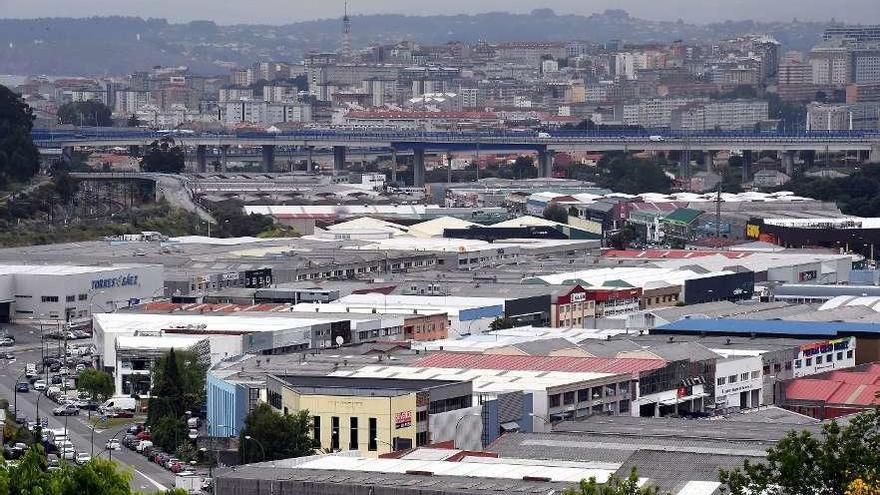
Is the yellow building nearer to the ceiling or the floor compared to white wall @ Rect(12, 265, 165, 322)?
nearer to the ceiling

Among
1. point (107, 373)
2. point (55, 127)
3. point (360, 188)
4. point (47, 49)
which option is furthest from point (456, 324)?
point (47, 49)

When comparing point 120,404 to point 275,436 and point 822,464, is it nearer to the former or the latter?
point 275,436

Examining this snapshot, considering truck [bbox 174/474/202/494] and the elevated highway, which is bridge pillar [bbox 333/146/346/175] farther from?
truck [bbox 174/474/202/494]

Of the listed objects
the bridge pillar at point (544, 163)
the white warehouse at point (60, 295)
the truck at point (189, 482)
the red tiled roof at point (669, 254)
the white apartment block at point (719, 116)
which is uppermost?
the truck at point (189, 482)

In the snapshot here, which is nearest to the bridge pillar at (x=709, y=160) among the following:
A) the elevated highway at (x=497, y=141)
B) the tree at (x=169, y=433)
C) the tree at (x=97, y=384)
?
the elevated highway at (x=497, y=141)

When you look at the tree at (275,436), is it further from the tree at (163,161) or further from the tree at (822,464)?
the tree at (163,161)

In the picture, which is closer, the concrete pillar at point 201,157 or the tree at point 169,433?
the tree at point 169,433

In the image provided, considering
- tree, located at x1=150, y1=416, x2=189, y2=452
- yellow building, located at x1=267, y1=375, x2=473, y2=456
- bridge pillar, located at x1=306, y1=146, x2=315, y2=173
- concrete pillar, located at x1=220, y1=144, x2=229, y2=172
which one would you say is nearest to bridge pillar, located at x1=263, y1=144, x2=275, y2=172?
bridge pillar, located at x1=306, y1=146, x2=315, y2=173
